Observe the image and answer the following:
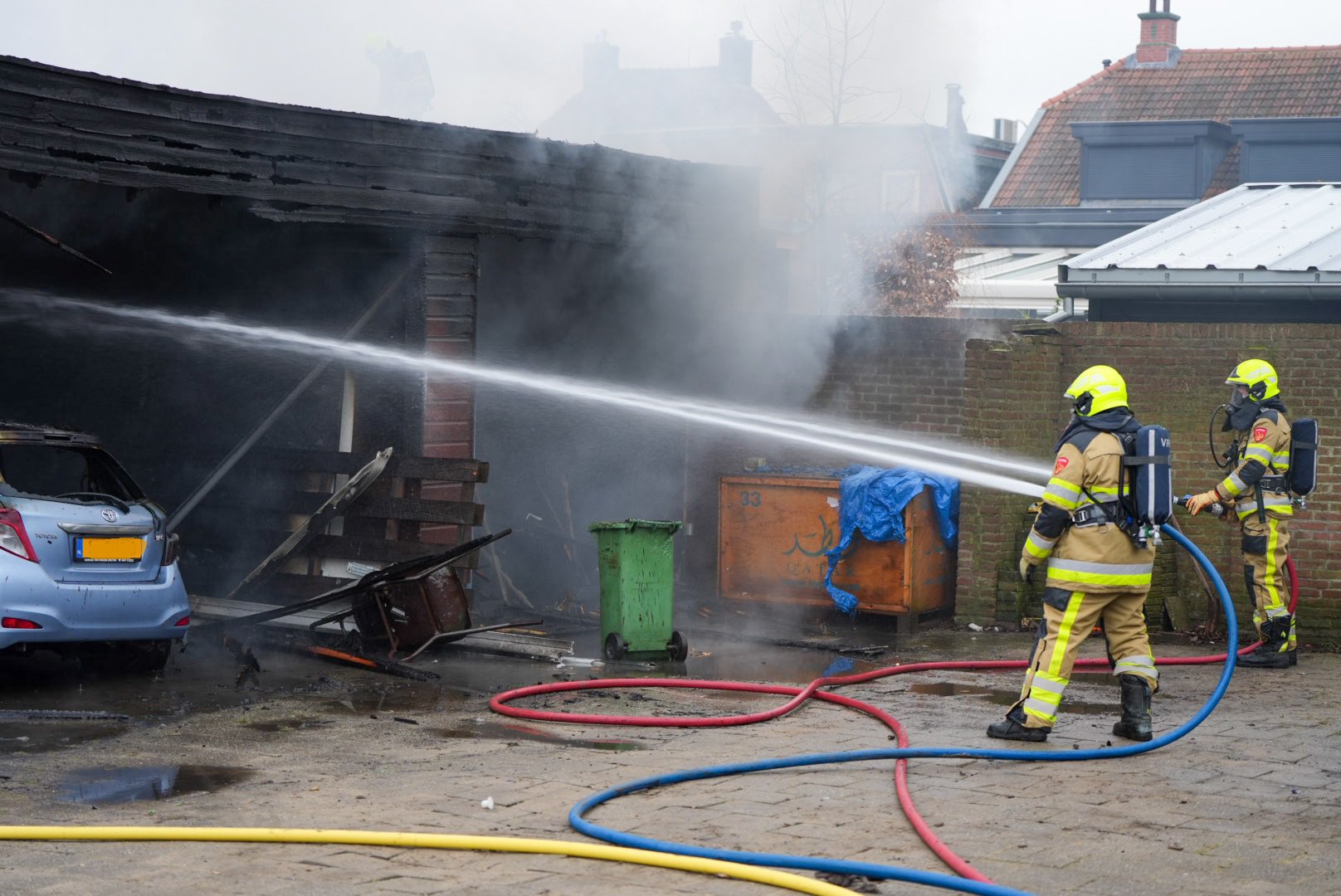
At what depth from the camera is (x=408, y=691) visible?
28.9 feet

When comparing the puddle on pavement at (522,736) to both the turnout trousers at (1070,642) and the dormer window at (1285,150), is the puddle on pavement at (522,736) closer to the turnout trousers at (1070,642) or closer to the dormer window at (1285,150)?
the turnout trousers at (1070,642)

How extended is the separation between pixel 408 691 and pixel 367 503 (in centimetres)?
260

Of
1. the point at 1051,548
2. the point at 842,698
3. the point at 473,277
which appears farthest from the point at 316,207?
the point at 1051,548

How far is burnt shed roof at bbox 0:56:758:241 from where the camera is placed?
9.55m

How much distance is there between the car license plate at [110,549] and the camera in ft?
27.2

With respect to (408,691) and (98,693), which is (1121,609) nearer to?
(408,691)

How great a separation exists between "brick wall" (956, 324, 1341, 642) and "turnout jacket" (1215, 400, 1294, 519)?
1.19 meters

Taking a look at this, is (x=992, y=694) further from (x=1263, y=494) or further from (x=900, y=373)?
(x=900, y=373)

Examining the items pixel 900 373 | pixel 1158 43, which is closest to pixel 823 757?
pixel 900 373

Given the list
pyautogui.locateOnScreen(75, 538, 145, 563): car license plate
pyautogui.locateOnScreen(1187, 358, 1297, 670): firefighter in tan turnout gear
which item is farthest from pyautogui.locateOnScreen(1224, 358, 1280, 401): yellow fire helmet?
pyautogui.locateOnScreen(75, 538, 145, 563): car license plate

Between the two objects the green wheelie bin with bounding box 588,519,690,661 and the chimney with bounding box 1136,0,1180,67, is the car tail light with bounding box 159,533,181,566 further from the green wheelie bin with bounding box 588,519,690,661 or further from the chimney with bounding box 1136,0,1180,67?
the chimney with bounding box 1136,0,1180,67

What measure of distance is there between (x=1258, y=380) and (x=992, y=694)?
2.90 metres

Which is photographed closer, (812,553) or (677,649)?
(677,649)

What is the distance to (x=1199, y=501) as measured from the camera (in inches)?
378
